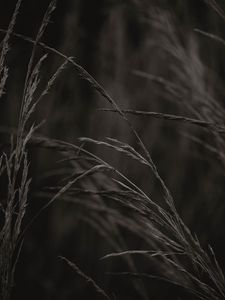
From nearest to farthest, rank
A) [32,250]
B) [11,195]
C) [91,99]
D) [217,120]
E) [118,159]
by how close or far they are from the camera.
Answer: [11,195]
[217,120]
[32,250]
[118,159]
[91,99]

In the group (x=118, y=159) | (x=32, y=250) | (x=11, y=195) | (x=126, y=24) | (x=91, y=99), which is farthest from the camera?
(x=126, y=24)

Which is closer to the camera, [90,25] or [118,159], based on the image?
[118,159]

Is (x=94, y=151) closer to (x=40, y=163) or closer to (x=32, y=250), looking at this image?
(x=40, y=163)

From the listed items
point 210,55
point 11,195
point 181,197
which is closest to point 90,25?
point 210,55

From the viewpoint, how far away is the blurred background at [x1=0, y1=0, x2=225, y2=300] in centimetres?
198

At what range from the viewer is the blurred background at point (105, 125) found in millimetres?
1978

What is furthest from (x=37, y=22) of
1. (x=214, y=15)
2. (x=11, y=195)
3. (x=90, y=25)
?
(x=11, y=195)

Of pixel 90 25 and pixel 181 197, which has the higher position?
pixel 90 25

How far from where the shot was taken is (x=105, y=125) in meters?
2.35

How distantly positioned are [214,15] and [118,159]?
0.69 meters

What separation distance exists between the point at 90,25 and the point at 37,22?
0.96 ft

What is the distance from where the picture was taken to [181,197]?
2277 millimetres

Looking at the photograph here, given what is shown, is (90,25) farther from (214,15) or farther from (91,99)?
(214,15)

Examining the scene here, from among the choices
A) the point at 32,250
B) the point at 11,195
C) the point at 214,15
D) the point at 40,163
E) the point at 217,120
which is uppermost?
the point at 214,15
